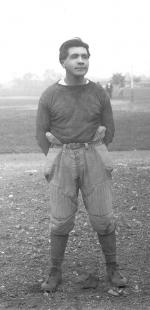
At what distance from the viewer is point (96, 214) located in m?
4.14

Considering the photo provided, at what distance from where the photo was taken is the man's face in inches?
157

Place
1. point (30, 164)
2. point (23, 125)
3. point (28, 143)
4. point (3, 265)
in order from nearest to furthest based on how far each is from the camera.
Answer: point (3, 265) → point (30, 164) → point (28, 143) → point (23, 125)

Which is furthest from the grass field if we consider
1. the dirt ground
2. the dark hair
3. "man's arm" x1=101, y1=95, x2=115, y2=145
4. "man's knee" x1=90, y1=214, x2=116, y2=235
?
the dark hair

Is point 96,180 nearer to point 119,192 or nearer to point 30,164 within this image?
point 119,192

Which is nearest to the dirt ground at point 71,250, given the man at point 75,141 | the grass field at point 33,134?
the man at point 75,141

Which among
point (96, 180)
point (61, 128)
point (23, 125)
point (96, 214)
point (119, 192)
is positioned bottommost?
point (23, 125)

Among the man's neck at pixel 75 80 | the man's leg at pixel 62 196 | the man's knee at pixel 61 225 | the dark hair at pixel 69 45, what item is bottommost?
the man's knee at pixel 61 225

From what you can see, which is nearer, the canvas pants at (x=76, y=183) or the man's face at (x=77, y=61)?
the man's face at (x=77, y=61)

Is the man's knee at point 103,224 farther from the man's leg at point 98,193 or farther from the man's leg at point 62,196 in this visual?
the man's leg at point 62,196

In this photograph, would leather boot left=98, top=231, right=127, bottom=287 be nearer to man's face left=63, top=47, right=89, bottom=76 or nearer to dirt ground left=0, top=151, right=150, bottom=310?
dirt ground left=0, top=151, right=150, bottom=310

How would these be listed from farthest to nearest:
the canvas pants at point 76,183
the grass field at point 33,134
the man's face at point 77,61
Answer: the grass field at point 33,134
the canvas pants at point 76,183
the man's face at point 77,61

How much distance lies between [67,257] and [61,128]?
59.7 inches

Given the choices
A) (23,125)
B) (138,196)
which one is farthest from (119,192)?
(23,125)

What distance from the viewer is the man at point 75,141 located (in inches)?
159
